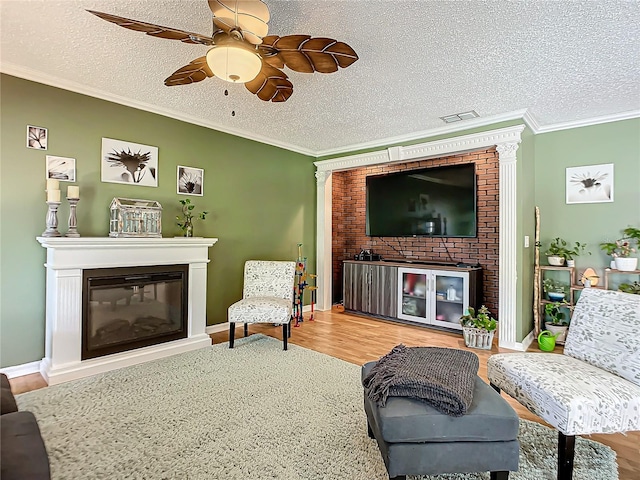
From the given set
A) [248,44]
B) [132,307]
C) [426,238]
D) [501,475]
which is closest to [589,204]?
[426,238]

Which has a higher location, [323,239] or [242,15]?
[242,15]

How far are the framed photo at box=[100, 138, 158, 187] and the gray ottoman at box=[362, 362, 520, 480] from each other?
10.5ft

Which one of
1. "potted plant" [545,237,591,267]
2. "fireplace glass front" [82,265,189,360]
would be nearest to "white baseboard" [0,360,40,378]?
"fireplace glass front" [82,265,189,360]

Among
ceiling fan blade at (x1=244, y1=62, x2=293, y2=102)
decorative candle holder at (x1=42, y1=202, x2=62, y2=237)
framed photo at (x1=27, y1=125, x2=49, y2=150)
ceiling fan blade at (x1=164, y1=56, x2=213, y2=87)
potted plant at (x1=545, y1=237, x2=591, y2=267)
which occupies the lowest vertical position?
potted plant at (x1=545, y1=237, x2=591, y2=267)

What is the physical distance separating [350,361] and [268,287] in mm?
1285

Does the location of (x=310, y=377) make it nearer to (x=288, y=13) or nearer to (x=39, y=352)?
(x=39, y=352)

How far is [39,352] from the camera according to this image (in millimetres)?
2869

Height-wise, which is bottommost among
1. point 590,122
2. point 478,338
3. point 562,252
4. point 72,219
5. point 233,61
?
point 478,338

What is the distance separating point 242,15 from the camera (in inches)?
64.6

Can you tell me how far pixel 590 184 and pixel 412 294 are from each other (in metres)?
2.36

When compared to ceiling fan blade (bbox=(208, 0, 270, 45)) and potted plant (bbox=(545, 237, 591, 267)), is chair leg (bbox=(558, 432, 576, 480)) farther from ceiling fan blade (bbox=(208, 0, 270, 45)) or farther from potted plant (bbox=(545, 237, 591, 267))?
potted plant (bbox=(545, 237, 591, 267))

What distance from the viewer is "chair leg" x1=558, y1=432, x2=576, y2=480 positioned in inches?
58.6

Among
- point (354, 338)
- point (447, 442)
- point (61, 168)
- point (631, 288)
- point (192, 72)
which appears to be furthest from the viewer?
point (354, 338)

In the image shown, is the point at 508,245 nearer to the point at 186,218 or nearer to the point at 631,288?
the point at 631,288
